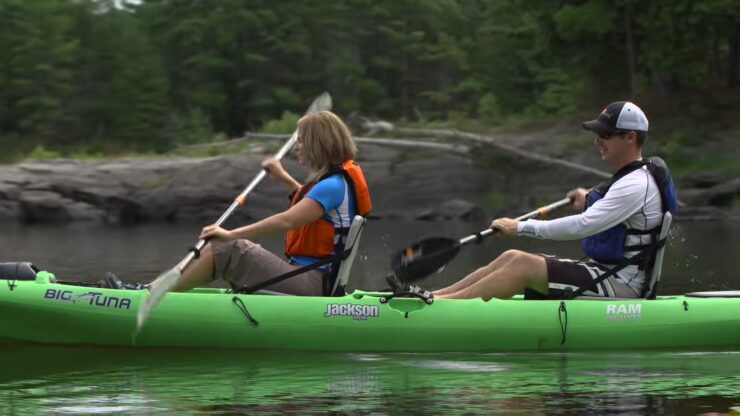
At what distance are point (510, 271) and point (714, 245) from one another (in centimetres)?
874

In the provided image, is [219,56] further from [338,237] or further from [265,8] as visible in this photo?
[338,237]

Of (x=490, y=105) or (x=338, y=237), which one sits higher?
(x=490, y=105)

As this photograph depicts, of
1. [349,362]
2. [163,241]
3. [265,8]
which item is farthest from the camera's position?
[265,8]

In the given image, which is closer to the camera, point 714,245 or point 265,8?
point 714,245

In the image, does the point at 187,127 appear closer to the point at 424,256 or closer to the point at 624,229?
the point at 424,256

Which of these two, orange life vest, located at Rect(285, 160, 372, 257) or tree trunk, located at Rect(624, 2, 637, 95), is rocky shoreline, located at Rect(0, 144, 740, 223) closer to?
tree trunk, located at Rect(624, 2, 637, 95)

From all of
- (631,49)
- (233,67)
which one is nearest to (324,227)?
(631,49)

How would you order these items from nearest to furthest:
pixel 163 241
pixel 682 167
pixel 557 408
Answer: pixel 557 408
pixel 163 241
pixel 682 167

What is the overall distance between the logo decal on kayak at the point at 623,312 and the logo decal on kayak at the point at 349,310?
136cm

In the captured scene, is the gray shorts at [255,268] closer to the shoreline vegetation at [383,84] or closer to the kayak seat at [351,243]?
the kayak seat at [351,243]

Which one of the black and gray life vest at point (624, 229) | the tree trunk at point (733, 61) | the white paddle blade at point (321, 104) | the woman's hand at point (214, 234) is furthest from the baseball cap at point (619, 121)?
the tree trunk at point (733, 61)

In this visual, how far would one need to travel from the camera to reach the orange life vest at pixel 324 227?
23.9 feet

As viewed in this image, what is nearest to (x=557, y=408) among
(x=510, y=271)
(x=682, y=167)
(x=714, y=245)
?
(x=510, y=271)

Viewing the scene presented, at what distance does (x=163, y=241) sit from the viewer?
1789cm
